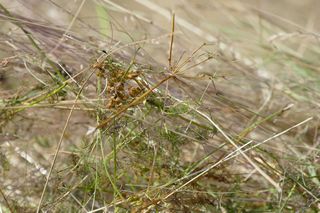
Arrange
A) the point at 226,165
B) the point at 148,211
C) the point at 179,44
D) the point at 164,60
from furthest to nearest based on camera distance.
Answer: the point at 164,60, the point at 179,44, the point at 226,165, the point at 148,211

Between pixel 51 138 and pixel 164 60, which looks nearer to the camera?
pixel 51 138

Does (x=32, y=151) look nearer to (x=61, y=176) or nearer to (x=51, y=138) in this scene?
(x=51, y=138)

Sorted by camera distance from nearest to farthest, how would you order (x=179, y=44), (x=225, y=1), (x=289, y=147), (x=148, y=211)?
(x=148, y=211) → (x=289, y=147) → (x=179, y=44) → (x=225, y=1)

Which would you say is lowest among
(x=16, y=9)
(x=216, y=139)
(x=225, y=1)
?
(x=225, y=1)

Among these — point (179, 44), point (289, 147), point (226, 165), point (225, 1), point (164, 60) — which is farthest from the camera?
point (225, 1)

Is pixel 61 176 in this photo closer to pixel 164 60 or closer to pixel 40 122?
pixel 40 122

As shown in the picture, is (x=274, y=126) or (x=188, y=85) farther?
(x=274, y=126)

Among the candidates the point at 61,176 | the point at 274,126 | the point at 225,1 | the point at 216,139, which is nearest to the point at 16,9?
the point at 61,176

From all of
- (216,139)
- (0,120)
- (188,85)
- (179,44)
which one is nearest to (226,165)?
(216,139)

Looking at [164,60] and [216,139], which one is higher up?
[216,139]
